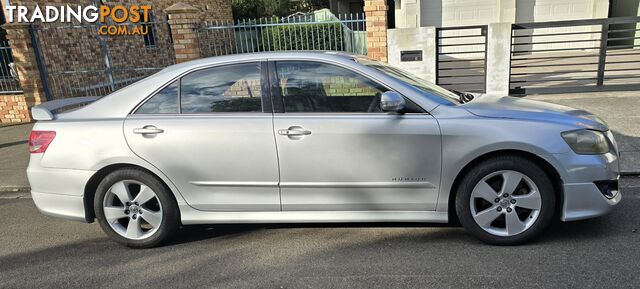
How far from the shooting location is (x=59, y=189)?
145 inches

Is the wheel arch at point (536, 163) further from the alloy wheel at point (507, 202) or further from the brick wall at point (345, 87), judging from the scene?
the brick wall at point (345, 87)

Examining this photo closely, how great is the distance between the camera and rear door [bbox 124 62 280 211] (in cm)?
345

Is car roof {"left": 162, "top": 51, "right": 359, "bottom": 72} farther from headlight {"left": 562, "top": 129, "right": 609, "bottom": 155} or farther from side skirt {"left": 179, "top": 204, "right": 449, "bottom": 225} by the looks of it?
headlight {"left": 562, "top": 129, "right": 609, "bottom": 155}

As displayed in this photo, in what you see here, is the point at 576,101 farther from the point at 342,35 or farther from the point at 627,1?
the point at 627,1

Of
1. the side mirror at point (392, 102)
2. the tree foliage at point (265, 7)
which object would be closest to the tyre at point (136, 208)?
the side mirror at point (392, 102)

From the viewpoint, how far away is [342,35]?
8.50 m

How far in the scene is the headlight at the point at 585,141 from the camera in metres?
3.22

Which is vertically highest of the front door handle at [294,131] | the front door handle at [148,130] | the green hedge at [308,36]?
the green hedge at [308,36]

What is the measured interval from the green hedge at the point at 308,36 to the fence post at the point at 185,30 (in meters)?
1.42

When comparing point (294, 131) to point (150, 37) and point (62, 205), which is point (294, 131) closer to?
point (62, 205)

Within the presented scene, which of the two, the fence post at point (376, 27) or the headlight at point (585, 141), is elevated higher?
the fence post at point (376, 27)

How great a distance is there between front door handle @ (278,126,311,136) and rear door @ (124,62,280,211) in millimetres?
96

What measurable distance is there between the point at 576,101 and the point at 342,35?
15.1 ft

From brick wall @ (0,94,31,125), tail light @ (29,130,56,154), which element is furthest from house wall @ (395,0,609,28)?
tail light @ (29,130,56,154)
